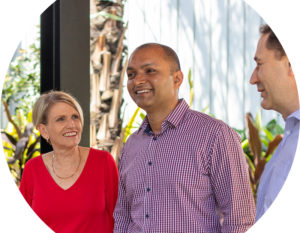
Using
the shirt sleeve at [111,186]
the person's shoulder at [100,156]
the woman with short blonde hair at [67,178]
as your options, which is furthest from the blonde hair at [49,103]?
the shirt sleeve at [111,186]

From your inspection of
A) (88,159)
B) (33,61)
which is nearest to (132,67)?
(88,159)

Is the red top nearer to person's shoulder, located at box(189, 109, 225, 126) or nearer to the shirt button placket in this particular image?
the shirt button placket

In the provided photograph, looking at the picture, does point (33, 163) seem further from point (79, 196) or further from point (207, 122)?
point (207, 122)

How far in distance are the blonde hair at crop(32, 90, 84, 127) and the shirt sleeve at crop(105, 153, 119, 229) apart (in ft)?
0.97

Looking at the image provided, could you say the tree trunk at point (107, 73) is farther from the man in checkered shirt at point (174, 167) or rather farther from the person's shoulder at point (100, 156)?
the man in checkered shirt at point (174, 167)

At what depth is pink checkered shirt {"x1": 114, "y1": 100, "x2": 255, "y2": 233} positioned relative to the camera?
71.7 inches

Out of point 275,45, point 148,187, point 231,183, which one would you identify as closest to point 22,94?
point 148,187

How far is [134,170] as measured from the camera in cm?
200

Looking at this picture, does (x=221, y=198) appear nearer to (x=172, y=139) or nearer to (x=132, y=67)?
(x=172, y=139)

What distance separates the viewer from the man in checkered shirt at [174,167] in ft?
6.00

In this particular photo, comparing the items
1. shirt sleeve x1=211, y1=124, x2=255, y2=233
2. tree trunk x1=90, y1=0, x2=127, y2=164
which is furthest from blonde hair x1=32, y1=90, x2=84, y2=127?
tree trunk x1=90, y1=0, x2=127, y2=164

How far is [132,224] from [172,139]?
43cm

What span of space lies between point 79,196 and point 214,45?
3213mm

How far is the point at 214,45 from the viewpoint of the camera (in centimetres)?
492
